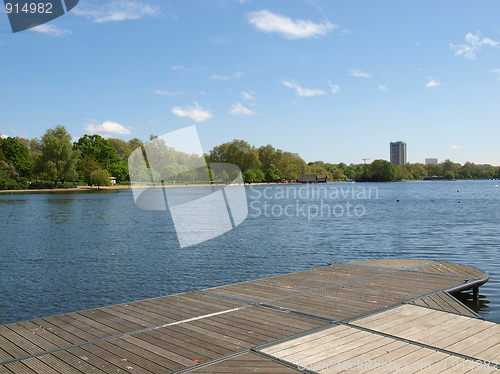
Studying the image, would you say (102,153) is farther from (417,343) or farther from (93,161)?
(417,343)

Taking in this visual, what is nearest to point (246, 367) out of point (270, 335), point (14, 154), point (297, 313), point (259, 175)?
point (270, 335)

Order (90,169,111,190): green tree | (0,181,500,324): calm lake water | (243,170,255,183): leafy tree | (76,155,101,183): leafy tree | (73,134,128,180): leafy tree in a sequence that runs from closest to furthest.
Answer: (0,181,500,324): calm lake water, (90,169,111,190): green tree, (76,155,101,183): leafy tree, (73,134,128,180): leafy tree, (243,170,255,183): leafy tree

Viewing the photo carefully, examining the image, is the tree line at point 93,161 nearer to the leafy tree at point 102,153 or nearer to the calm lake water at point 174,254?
the leafy tree at point 102,153

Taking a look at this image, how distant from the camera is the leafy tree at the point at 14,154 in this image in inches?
3497

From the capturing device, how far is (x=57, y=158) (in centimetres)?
8500

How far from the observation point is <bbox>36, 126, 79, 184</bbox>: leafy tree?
8412 centimetres

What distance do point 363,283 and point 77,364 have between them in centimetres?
623

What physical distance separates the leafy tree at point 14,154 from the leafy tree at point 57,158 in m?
7.22

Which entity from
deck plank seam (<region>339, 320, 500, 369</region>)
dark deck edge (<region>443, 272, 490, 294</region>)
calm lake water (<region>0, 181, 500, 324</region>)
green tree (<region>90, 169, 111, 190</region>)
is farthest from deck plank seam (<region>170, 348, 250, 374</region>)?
green tree (<region>90, 169, 111, 190</region>)

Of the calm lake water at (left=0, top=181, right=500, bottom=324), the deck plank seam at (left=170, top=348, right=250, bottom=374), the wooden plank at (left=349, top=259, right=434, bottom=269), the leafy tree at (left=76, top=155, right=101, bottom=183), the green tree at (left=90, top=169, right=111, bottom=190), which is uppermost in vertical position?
the leafy tree at (left=76, top=155, right=101, bottom=183)

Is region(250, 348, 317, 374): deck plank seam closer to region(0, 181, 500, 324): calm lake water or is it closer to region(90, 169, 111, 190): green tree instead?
region(0, 181, 500, 324): calm lake water

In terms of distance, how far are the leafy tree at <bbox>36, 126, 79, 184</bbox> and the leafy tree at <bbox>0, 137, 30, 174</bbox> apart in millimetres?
7223

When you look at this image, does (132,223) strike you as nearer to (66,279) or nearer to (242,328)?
(66,279)

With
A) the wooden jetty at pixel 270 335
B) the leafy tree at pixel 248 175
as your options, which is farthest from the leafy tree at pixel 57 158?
the wooden jetty at pixel 270 335
